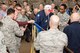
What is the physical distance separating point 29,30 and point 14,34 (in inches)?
172

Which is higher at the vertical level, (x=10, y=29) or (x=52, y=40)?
(x=52, y=40)

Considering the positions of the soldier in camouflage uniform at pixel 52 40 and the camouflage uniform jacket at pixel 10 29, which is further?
the camouflage uniform jacket at pixel 10 29

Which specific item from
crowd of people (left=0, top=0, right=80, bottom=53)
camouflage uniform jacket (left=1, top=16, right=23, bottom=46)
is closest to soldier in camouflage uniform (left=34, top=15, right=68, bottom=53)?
crowd of people (left=0, top=0, right=80, bottom=53)

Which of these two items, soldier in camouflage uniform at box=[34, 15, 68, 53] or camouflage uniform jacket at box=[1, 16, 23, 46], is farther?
camouflage uniform jacket at box=[1, 16, 23, 46]

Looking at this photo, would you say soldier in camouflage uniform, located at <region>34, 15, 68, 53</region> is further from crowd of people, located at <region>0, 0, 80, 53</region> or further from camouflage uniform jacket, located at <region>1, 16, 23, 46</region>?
camouflage uniform jacket, located at <region>1, 16, 23, 46</region>

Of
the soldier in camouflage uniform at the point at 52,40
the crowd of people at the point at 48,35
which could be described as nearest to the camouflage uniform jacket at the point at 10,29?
the crowd of people at the point at 48,35

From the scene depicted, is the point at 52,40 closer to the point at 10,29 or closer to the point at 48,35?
the point at 48,35

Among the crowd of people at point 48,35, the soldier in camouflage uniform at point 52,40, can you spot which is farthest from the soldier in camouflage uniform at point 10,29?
the soldier in camouflage uniform at point 52,40

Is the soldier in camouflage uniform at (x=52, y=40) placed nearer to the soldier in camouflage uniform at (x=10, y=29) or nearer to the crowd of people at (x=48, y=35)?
the crowd of people at (x=48, y=35)

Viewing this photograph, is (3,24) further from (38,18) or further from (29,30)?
(29,30)

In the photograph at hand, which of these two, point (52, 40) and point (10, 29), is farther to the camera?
point (10, 29)

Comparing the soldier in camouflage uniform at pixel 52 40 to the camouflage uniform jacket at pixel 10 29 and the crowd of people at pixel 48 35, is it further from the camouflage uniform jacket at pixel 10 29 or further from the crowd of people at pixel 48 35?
the camouflage uniform jacket at pixel 10 29

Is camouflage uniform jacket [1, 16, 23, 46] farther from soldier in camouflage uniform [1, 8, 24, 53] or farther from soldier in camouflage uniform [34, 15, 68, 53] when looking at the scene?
soldier in camouflage uniform [34, 15, 68, 53]

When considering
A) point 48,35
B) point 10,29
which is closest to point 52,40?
point 48,35
